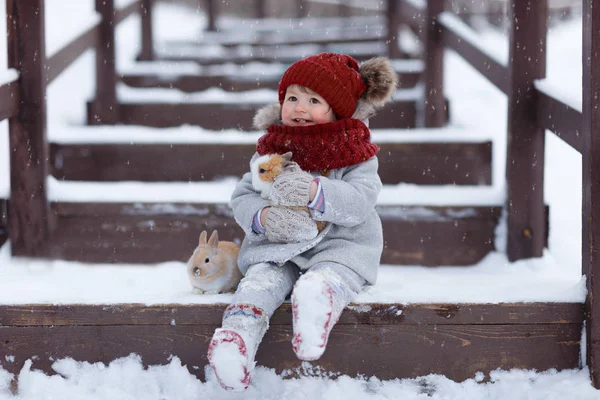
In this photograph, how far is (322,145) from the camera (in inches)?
95.1

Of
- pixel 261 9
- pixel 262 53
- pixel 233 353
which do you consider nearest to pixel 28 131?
pixel 233 353

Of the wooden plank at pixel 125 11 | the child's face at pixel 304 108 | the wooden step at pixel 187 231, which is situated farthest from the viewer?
the wooden plank at pixel 125 11

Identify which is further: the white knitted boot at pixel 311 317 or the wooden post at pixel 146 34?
the wooden post at pixel 146 34

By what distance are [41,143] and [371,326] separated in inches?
70.9

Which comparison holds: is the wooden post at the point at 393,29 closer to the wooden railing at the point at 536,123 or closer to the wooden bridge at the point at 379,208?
the wooden bridge at the point at 379,208

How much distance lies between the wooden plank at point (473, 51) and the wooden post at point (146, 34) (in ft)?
7.86

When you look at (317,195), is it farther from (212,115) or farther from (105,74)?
(105,74)

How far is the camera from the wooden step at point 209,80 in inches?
203

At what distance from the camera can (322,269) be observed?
233 cm

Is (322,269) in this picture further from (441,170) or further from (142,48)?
(142,48)

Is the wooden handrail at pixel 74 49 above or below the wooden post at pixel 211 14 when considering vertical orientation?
below

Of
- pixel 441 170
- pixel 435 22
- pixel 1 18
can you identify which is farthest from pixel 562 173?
pixel 1 18

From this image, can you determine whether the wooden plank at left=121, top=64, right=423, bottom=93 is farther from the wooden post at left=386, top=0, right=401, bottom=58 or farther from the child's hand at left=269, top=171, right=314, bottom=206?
the child's hand at left=269, top=171, right=314, bottom=206

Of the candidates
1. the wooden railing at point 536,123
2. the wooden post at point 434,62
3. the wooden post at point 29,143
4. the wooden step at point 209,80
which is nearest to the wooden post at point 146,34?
the wooden step at point 209,80
